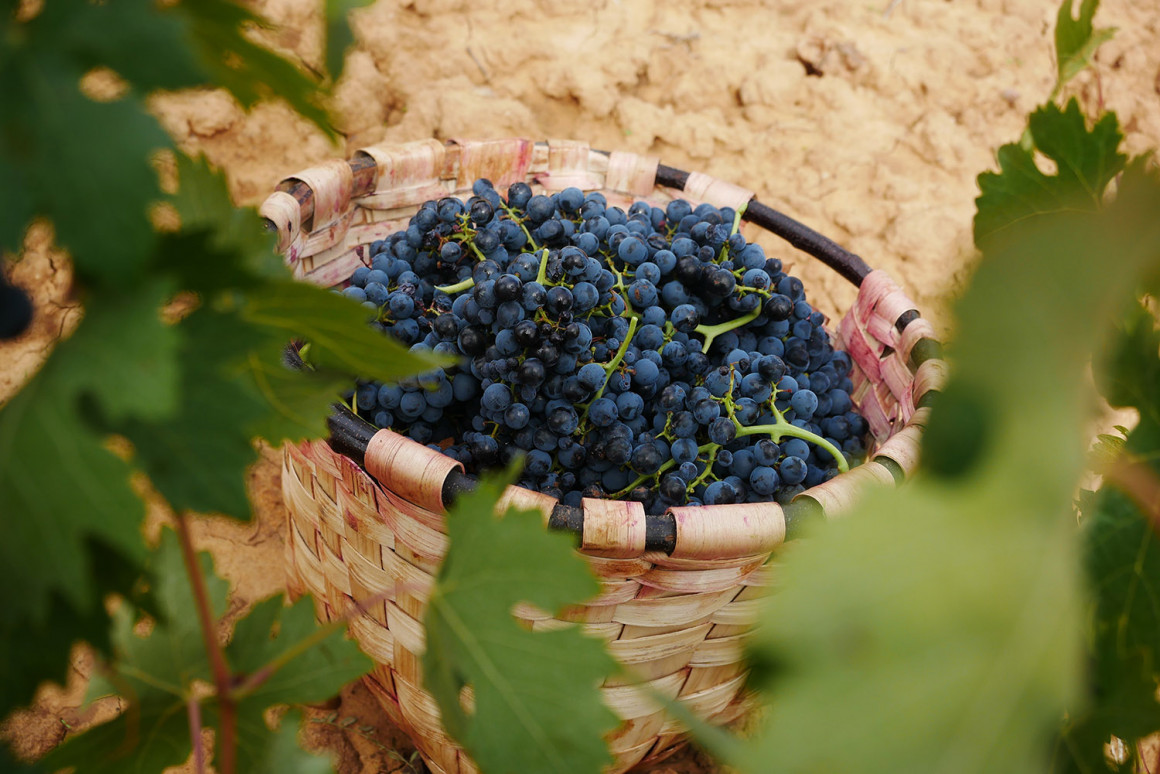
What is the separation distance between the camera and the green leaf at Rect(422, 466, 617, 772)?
39cm

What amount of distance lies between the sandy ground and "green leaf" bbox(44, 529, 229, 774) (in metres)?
1.23

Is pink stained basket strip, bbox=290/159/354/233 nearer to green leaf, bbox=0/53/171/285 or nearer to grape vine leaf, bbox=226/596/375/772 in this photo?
grape vine leaf, bbox=226/596/375/772

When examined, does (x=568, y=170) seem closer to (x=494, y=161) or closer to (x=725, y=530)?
(x=494, y=161)

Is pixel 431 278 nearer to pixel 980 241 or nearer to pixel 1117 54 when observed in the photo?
pixel 980 241

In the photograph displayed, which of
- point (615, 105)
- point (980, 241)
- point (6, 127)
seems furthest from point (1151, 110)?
point (6, 127)

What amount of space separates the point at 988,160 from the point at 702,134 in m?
0.72

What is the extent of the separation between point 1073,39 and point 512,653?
0.58 meters

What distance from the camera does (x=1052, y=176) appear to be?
1.65ft

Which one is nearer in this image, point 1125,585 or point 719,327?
point 1125,585

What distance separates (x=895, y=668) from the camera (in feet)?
0.67

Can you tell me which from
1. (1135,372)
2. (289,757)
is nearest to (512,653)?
(289,757)

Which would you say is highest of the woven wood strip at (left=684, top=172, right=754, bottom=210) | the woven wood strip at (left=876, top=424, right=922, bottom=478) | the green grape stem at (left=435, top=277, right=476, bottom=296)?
the woven wood strip at (left=684, top=172, right=754, bottom=210)

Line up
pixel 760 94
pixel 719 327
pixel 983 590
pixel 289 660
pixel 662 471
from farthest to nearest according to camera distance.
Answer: pixel 760 94 < pixel 719 327 < pixel 662 471 < pixel 289 660 < pixel 983 590

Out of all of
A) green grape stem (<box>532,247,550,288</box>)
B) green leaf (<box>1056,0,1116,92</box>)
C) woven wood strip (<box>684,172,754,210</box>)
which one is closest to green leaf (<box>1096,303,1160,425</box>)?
green leaf (<box>1056,0,1116,92</box>)
